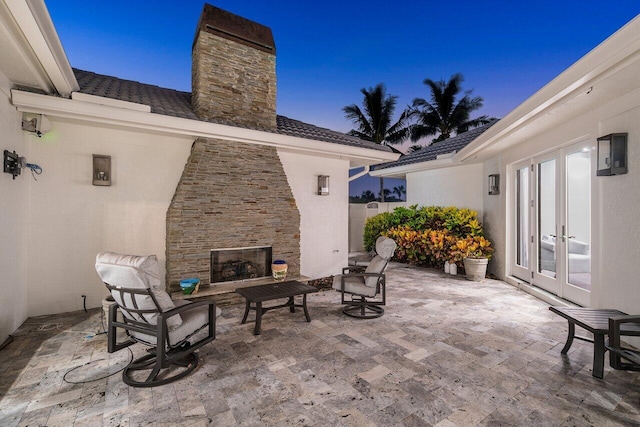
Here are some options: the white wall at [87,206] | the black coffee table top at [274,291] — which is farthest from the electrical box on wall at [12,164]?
the black coffee table top at [274,291]

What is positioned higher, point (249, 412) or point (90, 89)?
point (90, 89)

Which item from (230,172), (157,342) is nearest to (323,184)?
(230,172)

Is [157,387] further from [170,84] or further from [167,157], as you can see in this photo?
[170,84]

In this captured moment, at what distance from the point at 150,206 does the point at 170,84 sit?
16.9 meters

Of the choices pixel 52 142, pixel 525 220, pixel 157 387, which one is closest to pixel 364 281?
pixel 157 387

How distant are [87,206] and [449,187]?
10047 mm

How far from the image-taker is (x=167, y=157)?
578 centimetres

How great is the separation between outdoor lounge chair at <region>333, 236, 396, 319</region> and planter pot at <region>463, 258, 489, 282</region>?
3.54 metres

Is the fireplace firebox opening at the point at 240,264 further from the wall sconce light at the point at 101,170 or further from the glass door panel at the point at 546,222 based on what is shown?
the glass door panel at the point at 546,222

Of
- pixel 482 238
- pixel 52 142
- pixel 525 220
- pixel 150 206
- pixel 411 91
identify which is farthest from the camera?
pixel 411 91

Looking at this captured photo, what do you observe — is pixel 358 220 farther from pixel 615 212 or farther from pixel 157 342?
pixel 157 342

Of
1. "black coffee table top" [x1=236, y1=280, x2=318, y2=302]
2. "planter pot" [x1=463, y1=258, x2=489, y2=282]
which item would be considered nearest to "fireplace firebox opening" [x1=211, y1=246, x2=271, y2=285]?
"black coffee table top" [x1=236, y1=280, x2=318, y2=302]

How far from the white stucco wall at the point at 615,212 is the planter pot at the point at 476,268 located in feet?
9.41

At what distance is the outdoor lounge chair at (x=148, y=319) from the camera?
2.98m
